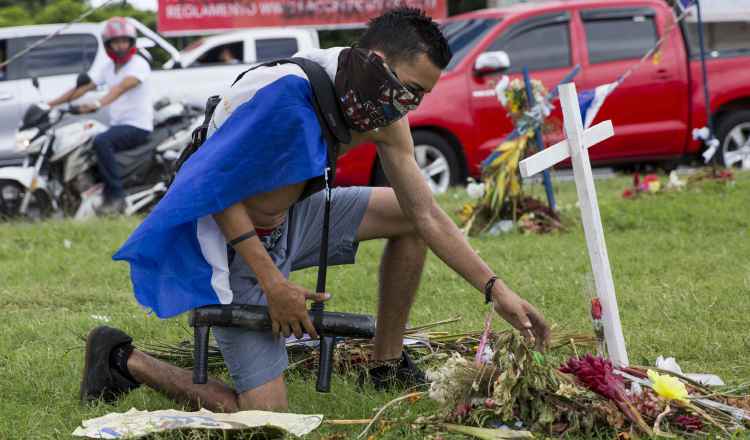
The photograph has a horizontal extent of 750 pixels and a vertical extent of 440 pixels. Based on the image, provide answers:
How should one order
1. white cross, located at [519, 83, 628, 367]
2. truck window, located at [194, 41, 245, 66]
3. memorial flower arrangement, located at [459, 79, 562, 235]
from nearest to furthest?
white cross, located at [519, 83, 628, 367], memorial flower arrangement, located at [459, 79, 562, 235], truck window, located at [194, 41, 245, 66]

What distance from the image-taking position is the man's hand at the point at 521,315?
12.4 feet

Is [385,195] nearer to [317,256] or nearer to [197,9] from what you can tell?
[317,256]

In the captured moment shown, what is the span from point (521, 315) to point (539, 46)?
701cm

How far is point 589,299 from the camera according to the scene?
159 inches

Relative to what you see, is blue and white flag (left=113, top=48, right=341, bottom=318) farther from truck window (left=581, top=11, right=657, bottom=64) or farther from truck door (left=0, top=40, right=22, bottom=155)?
truck door (left=0, top=40, right=22, bottom=155)

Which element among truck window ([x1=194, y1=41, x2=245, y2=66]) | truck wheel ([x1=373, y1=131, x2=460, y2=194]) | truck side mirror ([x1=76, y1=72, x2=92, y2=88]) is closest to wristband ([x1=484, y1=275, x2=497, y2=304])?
truck wheel ([x1=373, y1=131, x2=460, y2=194])

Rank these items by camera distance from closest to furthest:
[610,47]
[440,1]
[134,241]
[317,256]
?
[134,241] < [317,256] < [610,47] < [440,1]

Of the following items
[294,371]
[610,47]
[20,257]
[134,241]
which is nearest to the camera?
[134,241]

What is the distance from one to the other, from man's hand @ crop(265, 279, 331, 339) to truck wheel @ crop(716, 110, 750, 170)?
7.92m

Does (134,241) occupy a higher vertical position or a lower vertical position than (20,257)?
higher

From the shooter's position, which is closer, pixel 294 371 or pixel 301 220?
pixel 301 220

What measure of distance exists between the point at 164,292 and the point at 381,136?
0.92m

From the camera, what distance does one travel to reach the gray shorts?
3.97 m

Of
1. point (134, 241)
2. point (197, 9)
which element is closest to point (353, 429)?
point (134, 241)
